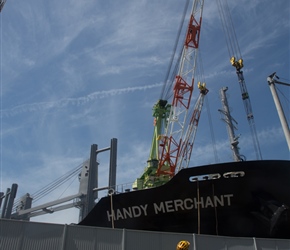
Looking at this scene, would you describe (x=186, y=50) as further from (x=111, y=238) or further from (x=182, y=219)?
(x=111, y=238)

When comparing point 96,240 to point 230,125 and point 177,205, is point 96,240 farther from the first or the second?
point 230,125

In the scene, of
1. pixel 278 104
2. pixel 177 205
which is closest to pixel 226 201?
pixel 177 205

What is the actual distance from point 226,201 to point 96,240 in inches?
235

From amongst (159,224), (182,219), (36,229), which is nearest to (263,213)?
(182,219)

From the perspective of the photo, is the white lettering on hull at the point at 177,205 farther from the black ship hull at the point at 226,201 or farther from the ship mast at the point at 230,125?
the ship mast at the point at 230,125

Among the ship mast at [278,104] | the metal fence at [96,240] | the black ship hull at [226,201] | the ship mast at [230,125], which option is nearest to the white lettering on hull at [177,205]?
the black ship hull at [226,201]

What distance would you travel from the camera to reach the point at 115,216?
15.8 m

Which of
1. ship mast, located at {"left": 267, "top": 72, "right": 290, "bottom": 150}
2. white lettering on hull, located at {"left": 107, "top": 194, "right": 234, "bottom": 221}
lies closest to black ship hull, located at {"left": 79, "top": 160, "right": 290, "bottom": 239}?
white lettering on hull, located at {"left": 107, "top": 194, "right": 234, "bottom": 221}

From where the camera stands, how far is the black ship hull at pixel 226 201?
13.7 metres

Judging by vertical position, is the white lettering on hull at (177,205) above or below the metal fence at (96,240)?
above

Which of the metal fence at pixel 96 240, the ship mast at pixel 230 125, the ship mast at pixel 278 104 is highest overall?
the ship mast at pixel 230 125

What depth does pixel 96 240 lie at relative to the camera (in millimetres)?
10680

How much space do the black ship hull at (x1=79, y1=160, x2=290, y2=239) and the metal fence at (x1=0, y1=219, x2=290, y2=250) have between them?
67.5 inches

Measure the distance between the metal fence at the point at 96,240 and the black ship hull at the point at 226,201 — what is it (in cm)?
172
